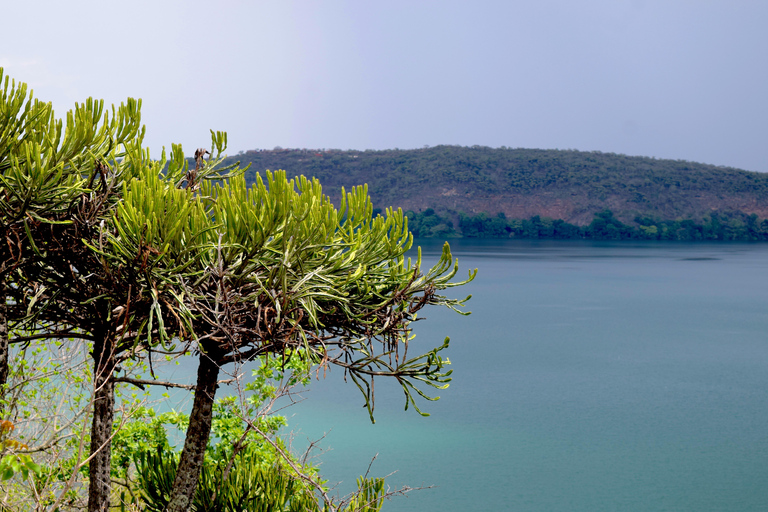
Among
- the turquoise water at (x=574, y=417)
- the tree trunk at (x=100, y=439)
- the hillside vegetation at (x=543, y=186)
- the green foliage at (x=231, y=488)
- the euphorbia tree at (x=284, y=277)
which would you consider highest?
the hillside vegetation at (x=543, y=186)

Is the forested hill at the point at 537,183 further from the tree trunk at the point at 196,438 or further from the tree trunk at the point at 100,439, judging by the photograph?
the tree trunk at the point at 196,438

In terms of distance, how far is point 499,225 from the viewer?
96688mm

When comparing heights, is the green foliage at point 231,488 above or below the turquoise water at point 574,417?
above

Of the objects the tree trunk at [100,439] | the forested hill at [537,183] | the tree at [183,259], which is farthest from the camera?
the forested hill at [537,183]

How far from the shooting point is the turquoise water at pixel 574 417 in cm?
1509

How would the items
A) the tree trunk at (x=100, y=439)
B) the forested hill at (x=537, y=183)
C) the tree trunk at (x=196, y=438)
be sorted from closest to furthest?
the tree trunk at (x=196, y=438) < the tree trunk at (x=100, y=439) < the forested hill at (x=537, y=183)

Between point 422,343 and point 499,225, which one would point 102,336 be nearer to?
point 422,343

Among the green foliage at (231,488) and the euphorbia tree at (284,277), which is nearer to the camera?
the euphorbia tree at (284,277)

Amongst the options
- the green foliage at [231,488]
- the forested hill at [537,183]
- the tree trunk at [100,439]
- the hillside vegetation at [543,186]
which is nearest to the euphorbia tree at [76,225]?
the tree trunk at [100,439]

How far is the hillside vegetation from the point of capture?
3681 inches

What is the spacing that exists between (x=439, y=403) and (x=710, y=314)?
76.0 ft

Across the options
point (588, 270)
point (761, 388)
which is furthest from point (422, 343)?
point (588, 270)

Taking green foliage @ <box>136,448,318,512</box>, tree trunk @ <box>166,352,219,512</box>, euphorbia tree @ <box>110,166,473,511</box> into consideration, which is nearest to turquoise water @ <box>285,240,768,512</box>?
green foliage @ <box>136,448,318,512</box>

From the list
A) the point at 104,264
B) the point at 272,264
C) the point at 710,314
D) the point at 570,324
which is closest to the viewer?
the point at 104,264
